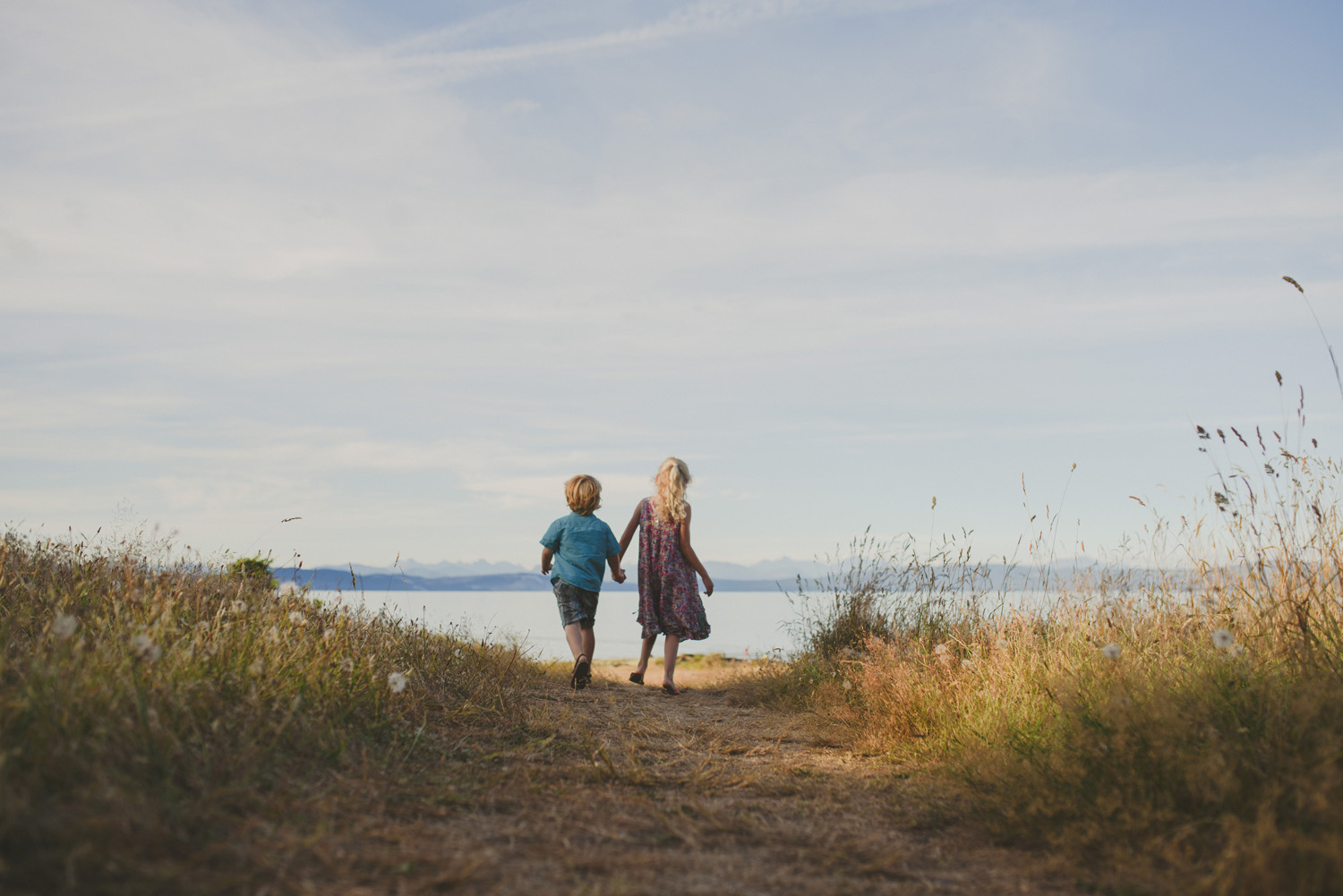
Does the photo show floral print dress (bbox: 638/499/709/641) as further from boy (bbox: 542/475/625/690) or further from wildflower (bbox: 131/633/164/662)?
wildflower (bbox: 131/633/164/662)

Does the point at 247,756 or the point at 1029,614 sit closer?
the point at 247,756

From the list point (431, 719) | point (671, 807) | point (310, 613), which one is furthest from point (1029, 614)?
point (310, 613)

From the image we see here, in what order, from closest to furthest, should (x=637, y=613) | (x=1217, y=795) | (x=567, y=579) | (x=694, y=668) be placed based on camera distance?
(x=1217, y=795), (x=567, y=579), (x=637, y=613), (x=694, y=668)

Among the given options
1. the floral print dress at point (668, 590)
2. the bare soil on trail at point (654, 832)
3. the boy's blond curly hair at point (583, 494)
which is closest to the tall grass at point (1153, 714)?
the bare soil on trail at point (654, 832)

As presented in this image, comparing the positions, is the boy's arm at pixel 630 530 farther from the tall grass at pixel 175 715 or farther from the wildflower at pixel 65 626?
the wildflower at pixel 65 626

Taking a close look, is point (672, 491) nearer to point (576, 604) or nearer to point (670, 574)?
point (670, 574)

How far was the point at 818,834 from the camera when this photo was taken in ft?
10.7

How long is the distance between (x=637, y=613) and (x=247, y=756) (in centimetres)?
531

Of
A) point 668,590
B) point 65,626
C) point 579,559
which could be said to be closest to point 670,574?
point 668,590

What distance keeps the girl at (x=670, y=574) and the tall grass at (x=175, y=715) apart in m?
2.70

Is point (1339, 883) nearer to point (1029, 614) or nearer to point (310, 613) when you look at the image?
point (1029, 614)

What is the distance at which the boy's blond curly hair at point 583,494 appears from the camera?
7.84 m

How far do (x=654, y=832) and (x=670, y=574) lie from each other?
4.86 meters

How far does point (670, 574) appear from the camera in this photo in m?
8.01
